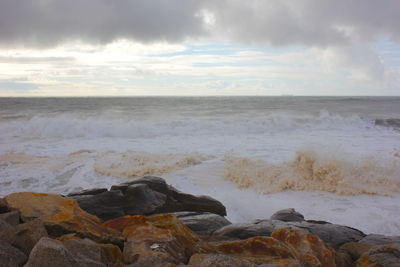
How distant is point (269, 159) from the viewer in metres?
10.8

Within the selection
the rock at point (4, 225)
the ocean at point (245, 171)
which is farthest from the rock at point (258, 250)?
the ocean at point (245, 171)

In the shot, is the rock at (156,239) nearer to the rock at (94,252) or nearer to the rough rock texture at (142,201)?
the rock at (94,252)

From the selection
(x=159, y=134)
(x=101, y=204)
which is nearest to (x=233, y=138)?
(x=159, y=134)

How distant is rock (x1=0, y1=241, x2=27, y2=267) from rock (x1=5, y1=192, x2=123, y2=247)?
765 mm

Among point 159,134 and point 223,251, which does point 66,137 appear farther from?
point 223,251

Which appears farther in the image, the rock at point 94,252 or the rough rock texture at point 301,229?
the rough rock texture at point 301,229

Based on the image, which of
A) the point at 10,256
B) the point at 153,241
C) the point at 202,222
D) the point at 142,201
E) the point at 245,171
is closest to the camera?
the point at 10,256

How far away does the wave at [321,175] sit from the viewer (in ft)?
25.9

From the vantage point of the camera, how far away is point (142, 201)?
5.41 metres

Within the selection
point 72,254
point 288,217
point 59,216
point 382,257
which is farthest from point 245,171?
point 72,254

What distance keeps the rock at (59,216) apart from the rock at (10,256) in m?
0.77

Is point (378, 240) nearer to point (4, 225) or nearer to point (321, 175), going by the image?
point (321, 175)

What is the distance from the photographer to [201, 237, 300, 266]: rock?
127 inches

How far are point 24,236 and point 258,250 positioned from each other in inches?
88.3
